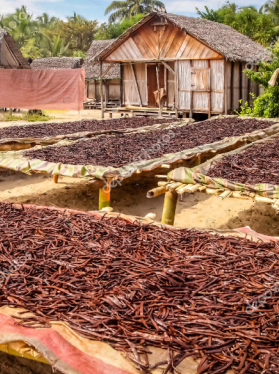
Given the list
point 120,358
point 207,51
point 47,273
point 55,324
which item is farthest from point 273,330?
point 207,51

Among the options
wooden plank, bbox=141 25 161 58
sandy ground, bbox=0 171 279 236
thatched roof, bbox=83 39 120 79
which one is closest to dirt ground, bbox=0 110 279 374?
sandy ground, bbox=0 171 279 236

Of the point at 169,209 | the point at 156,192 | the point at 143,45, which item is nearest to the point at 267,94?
the point at 143,45

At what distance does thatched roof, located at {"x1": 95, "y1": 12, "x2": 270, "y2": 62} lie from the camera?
14.5m

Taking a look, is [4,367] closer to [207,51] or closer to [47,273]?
[47,273]

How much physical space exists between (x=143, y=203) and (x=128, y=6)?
35.5m

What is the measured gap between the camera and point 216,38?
49.9 ft

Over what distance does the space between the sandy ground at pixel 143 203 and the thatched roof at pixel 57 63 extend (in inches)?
840

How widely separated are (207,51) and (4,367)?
13772 millimetres

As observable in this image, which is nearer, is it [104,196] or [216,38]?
[104,196]

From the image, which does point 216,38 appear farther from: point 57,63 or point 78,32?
point 78,32

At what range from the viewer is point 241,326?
2.12m

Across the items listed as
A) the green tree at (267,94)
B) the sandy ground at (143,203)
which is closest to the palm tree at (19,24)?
the green tree at (267,94)

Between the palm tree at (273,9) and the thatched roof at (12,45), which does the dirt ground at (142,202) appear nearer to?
the thatched roof at (12,45)

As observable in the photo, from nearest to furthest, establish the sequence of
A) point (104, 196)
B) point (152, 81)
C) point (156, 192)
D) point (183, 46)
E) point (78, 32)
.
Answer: point (156, 192) → point (104, 196) → point (183, 46) → point (152, 81) → point (78, 32)
